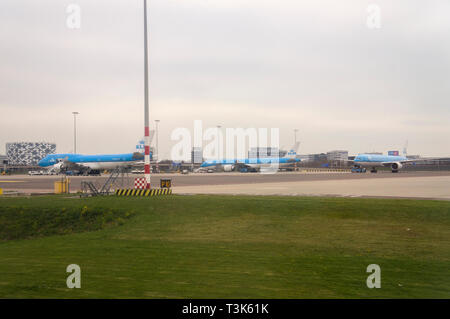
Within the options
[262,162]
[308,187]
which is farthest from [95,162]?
[308,187]

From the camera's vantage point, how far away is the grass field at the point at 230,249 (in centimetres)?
729

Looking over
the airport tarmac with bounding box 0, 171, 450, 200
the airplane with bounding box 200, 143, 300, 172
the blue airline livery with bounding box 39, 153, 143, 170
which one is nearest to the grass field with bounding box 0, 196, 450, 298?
the airport tarmac with bounding box 0, 171, 450, 200

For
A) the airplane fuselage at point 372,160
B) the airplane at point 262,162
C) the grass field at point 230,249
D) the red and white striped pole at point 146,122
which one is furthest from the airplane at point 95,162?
the grass field at point 230,249

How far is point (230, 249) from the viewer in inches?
419

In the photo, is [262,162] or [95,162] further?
[262,162]

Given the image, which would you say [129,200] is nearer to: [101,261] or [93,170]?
[101,261]

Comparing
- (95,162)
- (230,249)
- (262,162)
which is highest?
(95,162)

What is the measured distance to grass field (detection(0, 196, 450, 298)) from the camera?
729 cm

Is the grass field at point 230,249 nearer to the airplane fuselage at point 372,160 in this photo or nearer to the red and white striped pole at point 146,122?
the red and white striped pole at point 146,122

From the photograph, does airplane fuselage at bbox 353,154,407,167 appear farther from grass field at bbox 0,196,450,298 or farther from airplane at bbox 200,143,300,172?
grass field at bbox 0,196,450,298

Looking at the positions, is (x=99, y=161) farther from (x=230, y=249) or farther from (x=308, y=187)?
(x=230, y=249)
